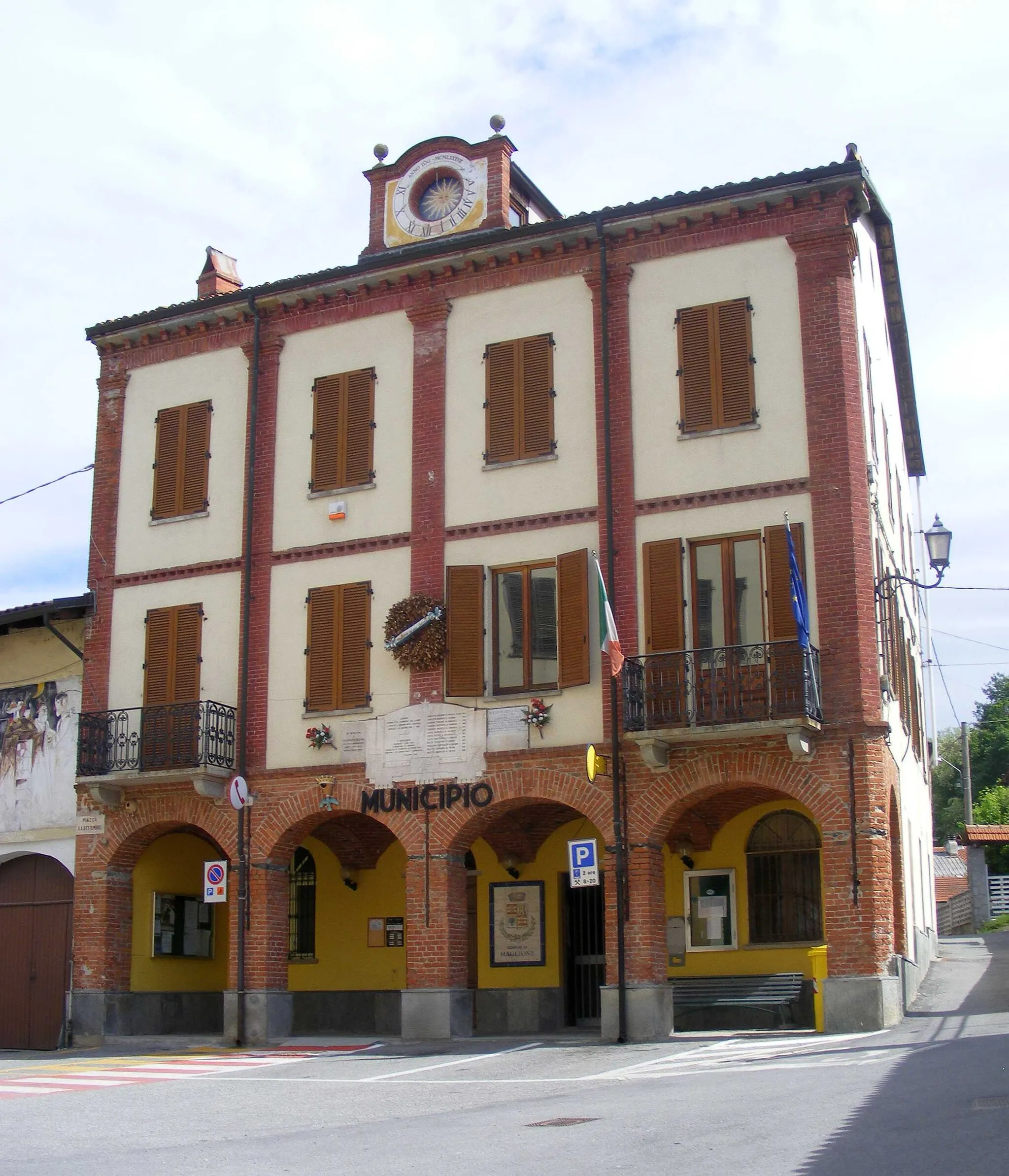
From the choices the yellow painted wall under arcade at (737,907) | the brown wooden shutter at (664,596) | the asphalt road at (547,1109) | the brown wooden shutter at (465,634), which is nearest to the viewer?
the asphalt road at (547,1109)

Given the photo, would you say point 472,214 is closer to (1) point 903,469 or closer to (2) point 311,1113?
(1) point 903,469

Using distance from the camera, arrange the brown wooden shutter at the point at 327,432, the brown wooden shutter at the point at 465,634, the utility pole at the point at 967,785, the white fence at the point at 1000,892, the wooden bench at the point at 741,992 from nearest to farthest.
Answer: the wooden bench at the point at 741,992
the brown wooden shutter at the point at 465,634
the brown wooden shutter at the point at 327,432
the white fence at the point at 1000,892
the utility pole at the point at 967,785

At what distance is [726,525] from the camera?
64.7 feet

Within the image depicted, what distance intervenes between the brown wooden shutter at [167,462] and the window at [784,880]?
33.8 feet

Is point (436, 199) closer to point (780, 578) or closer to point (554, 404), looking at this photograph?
point (554, 404)

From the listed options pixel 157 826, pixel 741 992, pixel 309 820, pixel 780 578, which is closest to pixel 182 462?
pixel 157 826

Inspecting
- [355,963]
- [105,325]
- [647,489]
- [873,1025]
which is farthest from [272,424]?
[873,1025]

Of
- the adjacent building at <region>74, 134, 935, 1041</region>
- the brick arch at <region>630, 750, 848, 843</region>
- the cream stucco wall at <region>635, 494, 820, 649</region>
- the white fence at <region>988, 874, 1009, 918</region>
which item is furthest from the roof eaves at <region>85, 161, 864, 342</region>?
the white fence at <region>988, 874, 1009, 918</region>

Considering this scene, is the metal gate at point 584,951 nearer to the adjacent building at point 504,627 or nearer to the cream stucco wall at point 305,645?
the adjacent building at point 504,627

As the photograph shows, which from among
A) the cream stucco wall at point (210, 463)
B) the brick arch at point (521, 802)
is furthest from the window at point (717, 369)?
the cream stucco wall at point (210, 463)

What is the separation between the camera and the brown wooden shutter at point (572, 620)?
65.7 ft

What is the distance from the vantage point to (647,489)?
20281mm

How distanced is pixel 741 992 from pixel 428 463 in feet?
28.3

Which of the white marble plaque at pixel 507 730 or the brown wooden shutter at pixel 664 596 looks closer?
the brown wooden shutter at pixel 664 596
